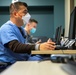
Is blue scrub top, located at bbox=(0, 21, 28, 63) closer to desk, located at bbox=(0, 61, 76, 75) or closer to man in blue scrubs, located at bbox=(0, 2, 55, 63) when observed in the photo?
man in blue scrubs, located at bbox=(0, 2, 55, 63)

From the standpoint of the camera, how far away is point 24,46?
199 cm

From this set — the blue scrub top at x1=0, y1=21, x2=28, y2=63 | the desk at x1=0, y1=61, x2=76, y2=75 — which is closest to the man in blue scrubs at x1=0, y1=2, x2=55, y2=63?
the blue scrub top at x1=0, y1=21, x2=28, y2=63

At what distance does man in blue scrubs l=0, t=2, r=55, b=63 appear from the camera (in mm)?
1991

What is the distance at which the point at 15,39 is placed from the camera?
2008 millimetres

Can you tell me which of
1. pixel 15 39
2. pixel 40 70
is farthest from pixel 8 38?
pixel 40 70

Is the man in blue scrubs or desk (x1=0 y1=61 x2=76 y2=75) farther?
the man in blue scrubs

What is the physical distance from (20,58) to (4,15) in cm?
555

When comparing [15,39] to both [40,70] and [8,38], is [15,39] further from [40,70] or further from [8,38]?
[40,70]

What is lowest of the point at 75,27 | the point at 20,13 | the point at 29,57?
the point at 29,57

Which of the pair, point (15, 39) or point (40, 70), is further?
point (15, 39)

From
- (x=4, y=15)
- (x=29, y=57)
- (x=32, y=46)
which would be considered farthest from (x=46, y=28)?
(x=32, y=46)

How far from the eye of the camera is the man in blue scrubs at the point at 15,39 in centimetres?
199

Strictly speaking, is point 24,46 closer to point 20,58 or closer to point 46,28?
point 20,58

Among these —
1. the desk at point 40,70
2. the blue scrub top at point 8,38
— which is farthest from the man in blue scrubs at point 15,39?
the desk at point 40,70
